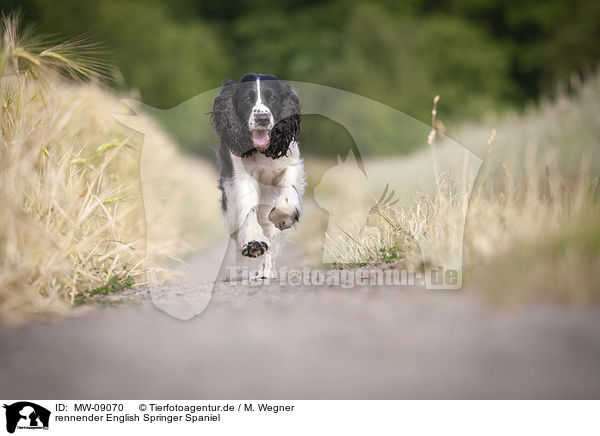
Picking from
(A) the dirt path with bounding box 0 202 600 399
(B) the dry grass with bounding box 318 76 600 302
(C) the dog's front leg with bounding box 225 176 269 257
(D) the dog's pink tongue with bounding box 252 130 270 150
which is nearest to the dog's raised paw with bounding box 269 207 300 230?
(C) the dog's front leg with bounding box 225 176 269 257

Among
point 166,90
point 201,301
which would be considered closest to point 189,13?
point 166,90

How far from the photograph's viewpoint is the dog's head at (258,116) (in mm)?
3555

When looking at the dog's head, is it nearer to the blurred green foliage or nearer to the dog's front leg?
the dog's front leg

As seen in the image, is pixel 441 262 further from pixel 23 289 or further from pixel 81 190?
pixel 81 190

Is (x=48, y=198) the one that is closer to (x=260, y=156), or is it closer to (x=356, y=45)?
(x=260, y=156)

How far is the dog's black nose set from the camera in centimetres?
349

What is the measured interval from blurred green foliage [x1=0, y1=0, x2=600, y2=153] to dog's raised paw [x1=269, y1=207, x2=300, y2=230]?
8.44m

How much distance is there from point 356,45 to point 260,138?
11.6m

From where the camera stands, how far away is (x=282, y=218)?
148 inches

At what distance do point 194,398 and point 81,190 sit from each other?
A: 2021mm

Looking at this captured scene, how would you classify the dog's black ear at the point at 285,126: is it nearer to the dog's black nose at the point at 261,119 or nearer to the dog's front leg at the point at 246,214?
the dog's black nose at the point at 261,119

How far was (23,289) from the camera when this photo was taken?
241cm

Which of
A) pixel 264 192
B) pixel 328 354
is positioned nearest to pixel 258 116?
pixel 264 192
